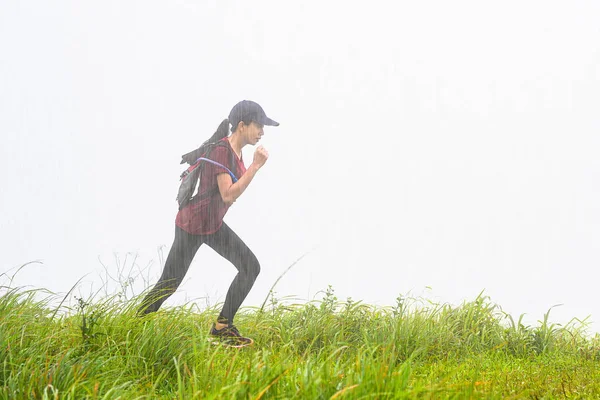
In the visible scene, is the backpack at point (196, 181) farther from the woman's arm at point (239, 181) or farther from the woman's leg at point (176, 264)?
the woman's leg at point (176, 264)

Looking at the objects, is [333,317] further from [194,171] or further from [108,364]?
[108,364]

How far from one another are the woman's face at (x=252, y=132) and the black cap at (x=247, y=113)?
0.16ft

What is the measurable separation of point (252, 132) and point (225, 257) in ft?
4.31

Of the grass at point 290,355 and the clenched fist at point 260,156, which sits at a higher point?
the clenched fist at point 260,156

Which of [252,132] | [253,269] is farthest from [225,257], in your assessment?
[252,132]

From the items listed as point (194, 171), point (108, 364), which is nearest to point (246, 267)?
point (194, 171)

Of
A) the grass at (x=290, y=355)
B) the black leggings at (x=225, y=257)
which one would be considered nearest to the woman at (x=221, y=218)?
the black leggings at (x=225, y=257)

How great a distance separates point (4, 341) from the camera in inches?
155

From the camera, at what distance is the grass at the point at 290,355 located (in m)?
3.15

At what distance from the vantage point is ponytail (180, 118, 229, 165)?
19.6 feet

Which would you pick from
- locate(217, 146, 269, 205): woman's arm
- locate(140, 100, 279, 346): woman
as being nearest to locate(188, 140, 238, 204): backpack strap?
locate(140, 100, 279, 346): woman

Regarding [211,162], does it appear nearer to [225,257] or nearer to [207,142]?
[207,142]

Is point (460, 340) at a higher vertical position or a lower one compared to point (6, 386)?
higher

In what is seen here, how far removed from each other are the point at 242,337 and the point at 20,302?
2110 mm
